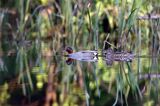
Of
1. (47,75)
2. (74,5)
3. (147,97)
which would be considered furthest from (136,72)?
(74,5)

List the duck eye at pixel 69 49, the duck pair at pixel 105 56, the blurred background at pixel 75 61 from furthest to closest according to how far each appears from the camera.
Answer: the duck eye at pixel 69 49, the duck pair at pixel 105 56, the blurred background at pixel 75 61

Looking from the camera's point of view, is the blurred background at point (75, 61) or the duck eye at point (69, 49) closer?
the blurred background at point (75, 61)

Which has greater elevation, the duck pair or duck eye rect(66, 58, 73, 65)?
the duck pair

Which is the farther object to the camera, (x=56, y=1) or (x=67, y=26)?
(x=56, y=1)

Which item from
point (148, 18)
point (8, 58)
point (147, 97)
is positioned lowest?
point (147, 97)

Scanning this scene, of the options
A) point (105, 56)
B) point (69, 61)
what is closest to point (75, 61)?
point (69, 61)

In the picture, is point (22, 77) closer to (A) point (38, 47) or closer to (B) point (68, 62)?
(B) point (68, 62)

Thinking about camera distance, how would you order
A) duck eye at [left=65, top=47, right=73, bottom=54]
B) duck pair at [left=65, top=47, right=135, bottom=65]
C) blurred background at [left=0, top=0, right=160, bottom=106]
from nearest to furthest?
1. blurred background at [left=0, top=0, right=160, bottom=106]
2. duck pair at [left=65, top=47, right=135, bottom=65]
3. duck eye at [left=65, top=47, right=73, bottom=54]

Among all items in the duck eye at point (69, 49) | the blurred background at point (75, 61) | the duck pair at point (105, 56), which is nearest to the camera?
the blurred background at point (75, 61)
